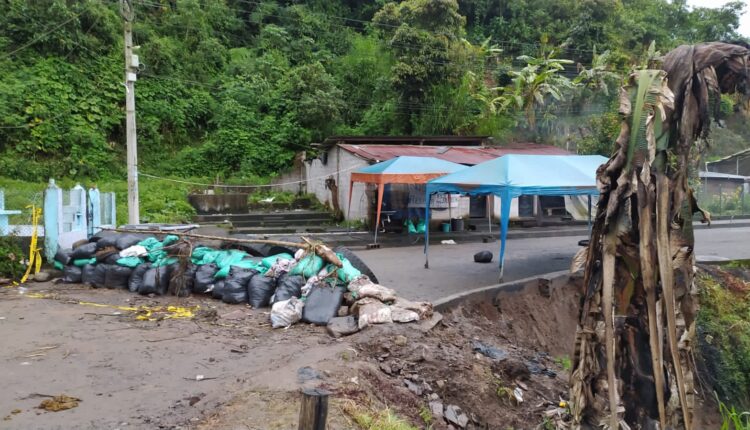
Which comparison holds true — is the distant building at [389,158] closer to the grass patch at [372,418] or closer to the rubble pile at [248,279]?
the rubble pile at [248,279]

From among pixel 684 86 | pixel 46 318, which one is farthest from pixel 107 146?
pixel 684 86

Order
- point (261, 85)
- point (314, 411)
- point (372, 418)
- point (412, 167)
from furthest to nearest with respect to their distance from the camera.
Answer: point (261, 85), point (412, 167), point (372, 418), point (314, 411)

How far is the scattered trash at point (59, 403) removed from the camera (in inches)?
170

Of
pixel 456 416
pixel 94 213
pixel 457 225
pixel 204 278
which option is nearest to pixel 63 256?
pixel 94 213

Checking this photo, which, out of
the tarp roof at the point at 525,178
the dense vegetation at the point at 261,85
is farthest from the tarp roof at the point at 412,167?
the dense vegetation at the point at 261,85

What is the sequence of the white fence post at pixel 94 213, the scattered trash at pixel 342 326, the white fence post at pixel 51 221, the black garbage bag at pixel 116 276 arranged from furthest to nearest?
1. the white fence post at pixel 94 213
2. the white fence post at pixel 51 221
3. the black garbage bag at pixel 116 276
4. the scattered trash at pixel 342 326

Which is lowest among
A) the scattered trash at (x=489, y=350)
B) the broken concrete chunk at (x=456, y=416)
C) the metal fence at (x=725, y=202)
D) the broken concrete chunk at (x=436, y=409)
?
the broken concrete chunk at (x=456, y=416)

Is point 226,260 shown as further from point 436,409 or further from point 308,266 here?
point 436,409

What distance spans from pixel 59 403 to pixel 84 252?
18.3 feet

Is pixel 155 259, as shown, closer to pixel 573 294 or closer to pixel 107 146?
pixel 573 294

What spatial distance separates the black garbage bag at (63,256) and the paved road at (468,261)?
5.73m

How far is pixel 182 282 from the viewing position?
8.44m

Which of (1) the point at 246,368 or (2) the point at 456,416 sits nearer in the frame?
(2) the point at 456,416

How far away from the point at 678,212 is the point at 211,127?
80.4 ft
